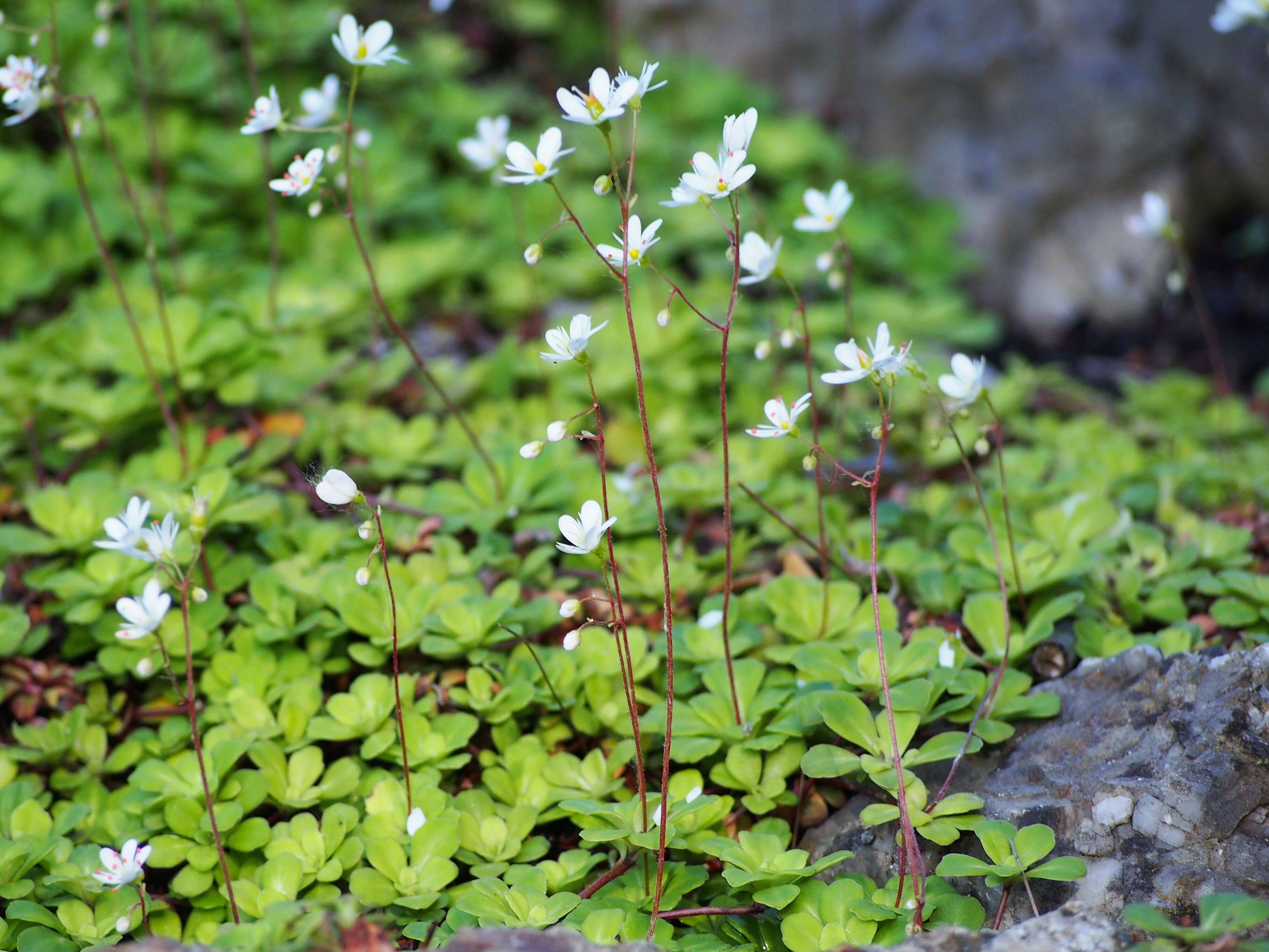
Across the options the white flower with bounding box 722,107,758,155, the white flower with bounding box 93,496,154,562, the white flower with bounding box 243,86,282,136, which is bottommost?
the white flower with bounding box 93,496,154,562

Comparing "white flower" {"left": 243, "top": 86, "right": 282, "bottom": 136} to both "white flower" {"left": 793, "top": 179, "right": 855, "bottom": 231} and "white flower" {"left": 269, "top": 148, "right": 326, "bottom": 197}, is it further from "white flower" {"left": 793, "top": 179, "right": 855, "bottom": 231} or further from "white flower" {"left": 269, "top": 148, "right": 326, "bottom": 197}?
"white flower" {"left": 793, "top": 179, "right": 855, "bottom": 231}

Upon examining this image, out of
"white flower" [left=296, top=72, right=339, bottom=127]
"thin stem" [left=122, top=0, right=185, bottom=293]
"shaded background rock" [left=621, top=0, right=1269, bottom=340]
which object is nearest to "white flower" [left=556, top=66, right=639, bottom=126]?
"white flower" [left=296, top=72, right=339, bottom=127]

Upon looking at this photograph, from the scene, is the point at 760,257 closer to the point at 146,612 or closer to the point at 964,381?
the point at 964,381

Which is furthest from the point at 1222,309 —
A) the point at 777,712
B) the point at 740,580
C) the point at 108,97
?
the point at 108,97


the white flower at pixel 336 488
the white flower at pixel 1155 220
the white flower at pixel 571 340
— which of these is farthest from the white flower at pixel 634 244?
the white flower at pixel 1155 220

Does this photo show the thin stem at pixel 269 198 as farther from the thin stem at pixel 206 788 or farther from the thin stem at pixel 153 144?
the thin stem at pixel 206 788

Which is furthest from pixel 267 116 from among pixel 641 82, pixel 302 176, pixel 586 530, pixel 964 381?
pixel 964 381
